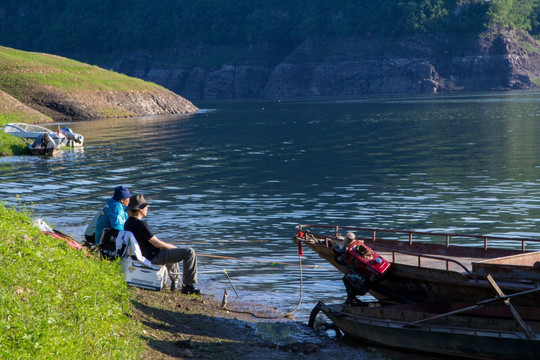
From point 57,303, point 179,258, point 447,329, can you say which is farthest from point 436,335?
point 57,303

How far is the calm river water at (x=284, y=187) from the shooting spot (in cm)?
1962

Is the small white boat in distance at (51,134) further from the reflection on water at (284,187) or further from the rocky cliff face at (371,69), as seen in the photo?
the rocky cliff face at (371,69)

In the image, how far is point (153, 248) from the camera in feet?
46.4

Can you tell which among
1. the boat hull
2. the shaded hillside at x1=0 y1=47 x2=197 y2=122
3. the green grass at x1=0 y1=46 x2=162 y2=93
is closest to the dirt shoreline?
the boat hull

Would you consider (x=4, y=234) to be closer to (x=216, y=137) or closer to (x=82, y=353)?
(x=82, y=353)

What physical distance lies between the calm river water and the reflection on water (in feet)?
0.23

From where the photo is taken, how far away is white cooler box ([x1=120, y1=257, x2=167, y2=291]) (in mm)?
13391

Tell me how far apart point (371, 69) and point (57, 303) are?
565 feet

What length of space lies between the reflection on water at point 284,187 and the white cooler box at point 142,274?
9.70 ft

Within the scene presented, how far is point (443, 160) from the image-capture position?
4097 cm

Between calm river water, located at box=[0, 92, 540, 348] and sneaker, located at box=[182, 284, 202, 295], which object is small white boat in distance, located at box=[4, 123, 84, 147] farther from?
sneaker, located at box=[182, 284, 202, 295]

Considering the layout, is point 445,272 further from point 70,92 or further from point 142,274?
A: point 70,92

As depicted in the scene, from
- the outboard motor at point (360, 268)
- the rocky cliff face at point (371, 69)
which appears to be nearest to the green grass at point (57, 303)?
the outboard motor at point (360, 268)

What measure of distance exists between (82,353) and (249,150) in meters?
41.5
